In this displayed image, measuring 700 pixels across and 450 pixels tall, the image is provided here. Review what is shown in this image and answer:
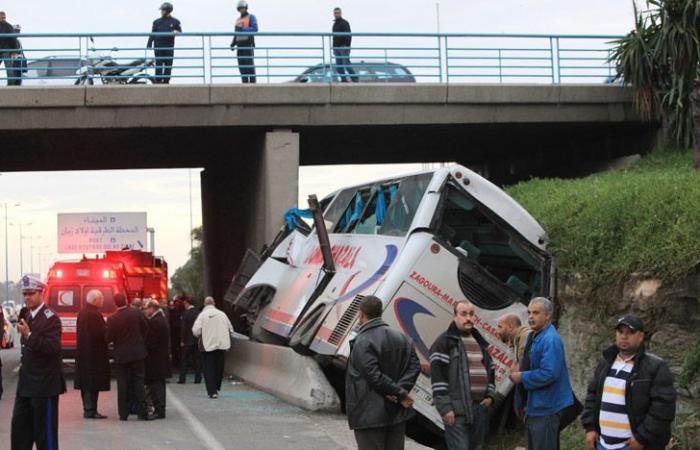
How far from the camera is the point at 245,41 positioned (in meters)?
24.3

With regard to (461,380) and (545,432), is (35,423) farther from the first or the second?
(545,432)

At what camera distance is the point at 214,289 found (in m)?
32.3

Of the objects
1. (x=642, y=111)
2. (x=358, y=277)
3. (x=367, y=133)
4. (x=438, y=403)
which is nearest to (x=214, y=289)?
(x=367, y=133)

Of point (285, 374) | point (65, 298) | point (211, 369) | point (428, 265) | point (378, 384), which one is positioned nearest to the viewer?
point (378, 384)

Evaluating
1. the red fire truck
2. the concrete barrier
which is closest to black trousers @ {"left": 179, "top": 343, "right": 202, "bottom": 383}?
the concrete barrier

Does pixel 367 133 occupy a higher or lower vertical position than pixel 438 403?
higher

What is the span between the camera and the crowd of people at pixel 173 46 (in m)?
23.3

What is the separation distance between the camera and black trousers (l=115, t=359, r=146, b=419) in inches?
578

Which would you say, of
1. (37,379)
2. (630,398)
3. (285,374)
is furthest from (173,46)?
(630,398)

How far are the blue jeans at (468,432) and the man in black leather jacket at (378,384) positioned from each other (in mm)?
931

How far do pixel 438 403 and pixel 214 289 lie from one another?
23.6 metres

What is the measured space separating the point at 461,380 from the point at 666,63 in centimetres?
1588

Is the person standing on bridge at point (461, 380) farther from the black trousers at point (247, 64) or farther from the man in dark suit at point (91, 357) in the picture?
the black trousers at point (247, 64)

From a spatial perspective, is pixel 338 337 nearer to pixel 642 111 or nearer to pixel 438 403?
pixel 438 403
